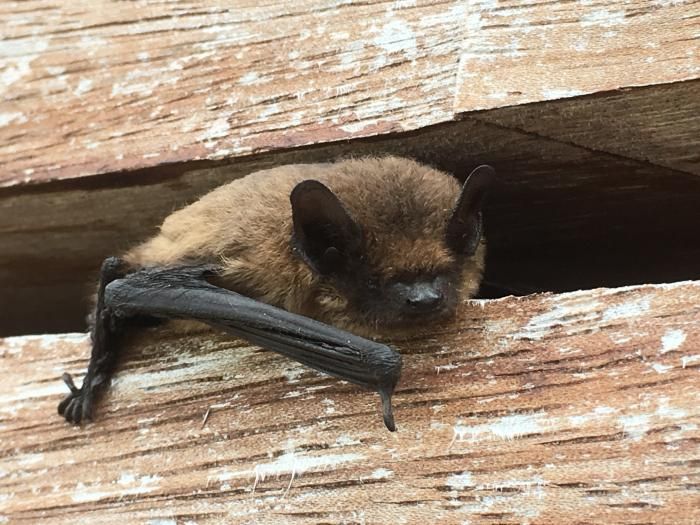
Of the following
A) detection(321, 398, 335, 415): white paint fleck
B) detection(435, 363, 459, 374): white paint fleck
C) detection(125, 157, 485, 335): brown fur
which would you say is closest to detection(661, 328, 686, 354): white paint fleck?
detection(435, 363, 459, 374): white paint fleck

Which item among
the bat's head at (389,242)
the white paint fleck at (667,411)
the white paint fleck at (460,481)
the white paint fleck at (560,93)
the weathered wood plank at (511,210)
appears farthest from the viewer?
the weathered wood plank at (511,210)

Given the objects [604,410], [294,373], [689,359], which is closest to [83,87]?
[294,373]

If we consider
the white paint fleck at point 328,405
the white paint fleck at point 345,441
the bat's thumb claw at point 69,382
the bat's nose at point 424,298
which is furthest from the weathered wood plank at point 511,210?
the white paint fleck at point 345,441

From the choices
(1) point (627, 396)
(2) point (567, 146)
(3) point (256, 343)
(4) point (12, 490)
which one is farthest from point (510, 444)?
(4) point (12, 490)

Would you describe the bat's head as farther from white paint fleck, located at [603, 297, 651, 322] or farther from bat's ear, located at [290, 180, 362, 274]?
white paint fleck, located at [603, 297, 651, 322]

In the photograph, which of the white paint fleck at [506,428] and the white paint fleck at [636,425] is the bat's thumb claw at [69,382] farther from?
the white paint fleck at [636,425]

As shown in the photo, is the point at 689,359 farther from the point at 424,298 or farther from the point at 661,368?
the point at 424,298
